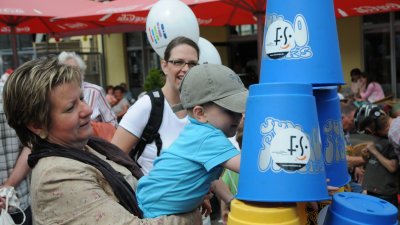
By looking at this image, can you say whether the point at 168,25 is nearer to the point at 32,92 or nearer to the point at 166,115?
the point at 166,115

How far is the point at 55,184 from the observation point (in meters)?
1.48

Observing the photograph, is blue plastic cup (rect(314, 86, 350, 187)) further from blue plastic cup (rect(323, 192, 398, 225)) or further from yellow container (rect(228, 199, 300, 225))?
yellow container (rect(228, 199, 300, 225))

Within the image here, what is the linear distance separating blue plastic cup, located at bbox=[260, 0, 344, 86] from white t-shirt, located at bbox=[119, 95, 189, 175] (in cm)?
110

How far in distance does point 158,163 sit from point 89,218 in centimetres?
36

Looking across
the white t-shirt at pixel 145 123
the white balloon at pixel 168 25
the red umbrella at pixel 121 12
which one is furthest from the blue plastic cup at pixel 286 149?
the red umbrella at pixel 121 12

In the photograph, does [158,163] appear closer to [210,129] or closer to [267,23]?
[210,129]

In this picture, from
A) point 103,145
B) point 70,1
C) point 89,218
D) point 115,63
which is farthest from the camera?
point 115,63

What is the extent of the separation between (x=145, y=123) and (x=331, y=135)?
1.27 m

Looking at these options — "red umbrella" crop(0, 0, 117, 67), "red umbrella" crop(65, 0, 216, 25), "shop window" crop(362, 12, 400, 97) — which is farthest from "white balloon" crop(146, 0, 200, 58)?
"shop window" crop(362, 12, 400, 97)

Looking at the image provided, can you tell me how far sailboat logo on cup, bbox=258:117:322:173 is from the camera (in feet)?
4.42

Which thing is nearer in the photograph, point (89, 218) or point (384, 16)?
point (89, 218)

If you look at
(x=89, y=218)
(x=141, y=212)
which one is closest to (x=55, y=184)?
(x=89, y=218)

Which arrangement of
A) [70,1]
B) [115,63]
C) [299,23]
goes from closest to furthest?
[299,23]
[70,1]
[115,63]

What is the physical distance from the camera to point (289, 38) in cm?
161
